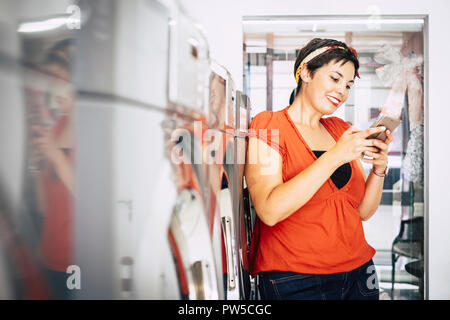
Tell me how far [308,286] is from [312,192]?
192mm

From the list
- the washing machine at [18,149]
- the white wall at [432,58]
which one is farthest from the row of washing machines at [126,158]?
the white wall at [432,58]

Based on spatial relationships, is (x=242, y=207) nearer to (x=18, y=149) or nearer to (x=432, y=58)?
(x=18, y=149)

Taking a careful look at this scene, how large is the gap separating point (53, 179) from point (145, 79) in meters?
0.10

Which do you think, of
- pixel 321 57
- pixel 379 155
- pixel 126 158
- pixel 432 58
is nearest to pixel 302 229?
pixel 379 155

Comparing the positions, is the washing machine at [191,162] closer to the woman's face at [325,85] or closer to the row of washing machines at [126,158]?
the row of washing machines at [126,158]

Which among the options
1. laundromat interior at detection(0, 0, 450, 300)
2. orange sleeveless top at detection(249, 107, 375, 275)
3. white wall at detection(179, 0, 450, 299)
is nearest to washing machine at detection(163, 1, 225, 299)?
laundromat interior at detection(0, 0, 450, 300)

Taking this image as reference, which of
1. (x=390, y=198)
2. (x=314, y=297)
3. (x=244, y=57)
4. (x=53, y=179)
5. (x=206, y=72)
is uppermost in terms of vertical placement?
(x=244, y=57)

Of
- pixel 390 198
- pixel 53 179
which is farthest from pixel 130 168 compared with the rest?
pixel 390 198

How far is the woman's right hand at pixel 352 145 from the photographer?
650 mm

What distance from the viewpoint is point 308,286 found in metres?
0.68

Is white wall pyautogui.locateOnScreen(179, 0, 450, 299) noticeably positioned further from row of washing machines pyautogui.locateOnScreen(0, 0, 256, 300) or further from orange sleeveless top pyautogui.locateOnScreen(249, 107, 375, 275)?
row of washing machines pyautogui.locateOnScreen(0, 0, 256, 300)

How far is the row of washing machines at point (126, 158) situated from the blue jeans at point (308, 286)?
0.35 meters

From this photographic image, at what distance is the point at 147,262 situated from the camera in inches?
11.6
